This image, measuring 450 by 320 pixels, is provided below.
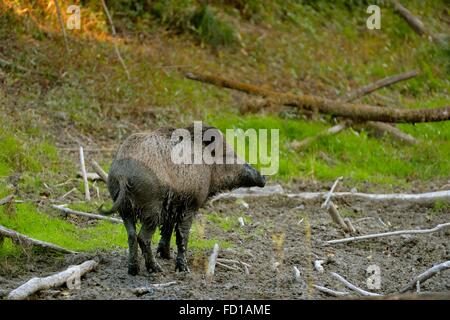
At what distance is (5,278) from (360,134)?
7913 mm

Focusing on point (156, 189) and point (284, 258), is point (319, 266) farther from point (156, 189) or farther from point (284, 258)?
point (156, 189)

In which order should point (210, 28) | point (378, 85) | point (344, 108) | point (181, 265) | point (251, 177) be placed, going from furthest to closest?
point (210, 28) → point (378, 85) → point (344, 108) → point (251, 177) → point (181, 265)

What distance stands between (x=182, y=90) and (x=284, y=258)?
21.2 ft

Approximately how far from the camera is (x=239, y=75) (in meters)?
15.1

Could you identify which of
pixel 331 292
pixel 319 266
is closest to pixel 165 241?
pixel 319 266

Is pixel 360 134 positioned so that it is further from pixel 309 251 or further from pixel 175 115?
pixel 309 251

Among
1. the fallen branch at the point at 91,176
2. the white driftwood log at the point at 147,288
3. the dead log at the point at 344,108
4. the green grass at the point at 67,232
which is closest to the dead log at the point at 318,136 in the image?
the dead log at the point at 344,108

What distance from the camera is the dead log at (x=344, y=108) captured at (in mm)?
11672

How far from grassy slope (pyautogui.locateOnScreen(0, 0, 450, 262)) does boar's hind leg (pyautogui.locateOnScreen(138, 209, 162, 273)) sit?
1.11m

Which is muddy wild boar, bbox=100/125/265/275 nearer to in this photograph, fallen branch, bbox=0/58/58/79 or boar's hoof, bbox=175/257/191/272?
boar's hoof, bbox=175/257/191/272

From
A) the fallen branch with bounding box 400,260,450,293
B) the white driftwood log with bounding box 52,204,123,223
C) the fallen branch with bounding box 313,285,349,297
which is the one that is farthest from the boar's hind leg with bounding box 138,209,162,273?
the fallen branch with bounding box 400,260,450,293

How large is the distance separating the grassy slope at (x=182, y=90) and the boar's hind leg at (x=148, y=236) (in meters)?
1.11

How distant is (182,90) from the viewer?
13992 millimetres

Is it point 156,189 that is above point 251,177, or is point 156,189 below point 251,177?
above
